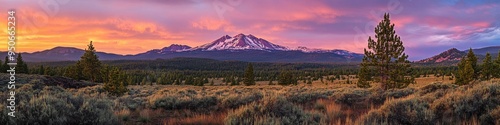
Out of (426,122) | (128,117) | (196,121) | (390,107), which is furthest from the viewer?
(128,117)

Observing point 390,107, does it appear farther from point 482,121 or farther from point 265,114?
point 265,114

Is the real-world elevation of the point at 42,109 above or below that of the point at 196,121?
above

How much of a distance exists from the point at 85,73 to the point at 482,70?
2422 inches

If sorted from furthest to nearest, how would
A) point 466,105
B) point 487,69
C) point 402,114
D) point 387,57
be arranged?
1. point 487,69
2. point 387,57
3. point 466,105
4. point 402,114

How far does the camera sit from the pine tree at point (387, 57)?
26.8 m

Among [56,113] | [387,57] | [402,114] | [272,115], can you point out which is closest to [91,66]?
[387,57]

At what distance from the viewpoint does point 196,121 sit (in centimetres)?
788

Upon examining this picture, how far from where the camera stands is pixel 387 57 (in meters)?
27.3

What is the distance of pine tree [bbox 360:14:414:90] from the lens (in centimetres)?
2681

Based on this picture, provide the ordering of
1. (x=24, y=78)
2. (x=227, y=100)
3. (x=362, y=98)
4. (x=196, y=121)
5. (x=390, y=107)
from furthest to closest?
(x=24, y=78), (x=362, y=98), (x=227, y=100), (x=196, y=121), (x=390, y=107)

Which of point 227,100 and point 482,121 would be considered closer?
point 482,121

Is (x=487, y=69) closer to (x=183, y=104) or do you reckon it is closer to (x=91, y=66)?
(x=183, y=104)

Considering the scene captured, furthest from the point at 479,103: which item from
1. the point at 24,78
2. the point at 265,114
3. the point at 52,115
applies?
the point at 24,78

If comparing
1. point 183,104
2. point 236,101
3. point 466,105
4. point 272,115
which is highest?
point 466,105
